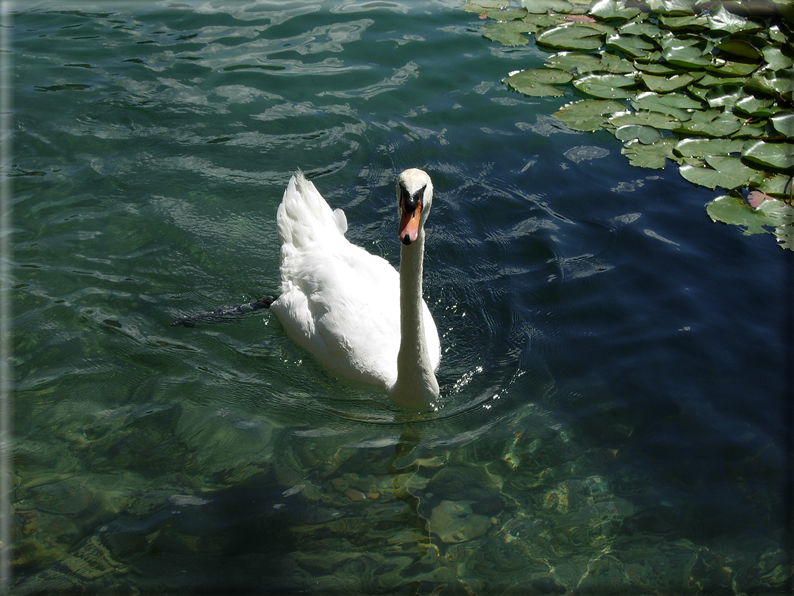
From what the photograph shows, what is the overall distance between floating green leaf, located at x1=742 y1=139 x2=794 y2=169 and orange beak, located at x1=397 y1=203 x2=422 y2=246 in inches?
177

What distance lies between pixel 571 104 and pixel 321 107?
308 cm

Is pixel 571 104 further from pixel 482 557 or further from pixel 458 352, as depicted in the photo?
pixel 482 557

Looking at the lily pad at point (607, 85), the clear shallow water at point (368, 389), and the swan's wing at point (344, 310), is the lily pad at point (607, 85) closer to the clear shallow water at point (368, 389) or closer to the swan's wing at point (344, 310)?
the clear shallow water at point (368, 389)

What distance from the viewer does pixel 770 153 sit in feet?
20.3

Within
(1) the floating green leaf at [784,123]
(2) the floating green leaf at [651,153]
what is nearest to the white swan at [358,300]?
(2) the floating green leaf at [651,153]

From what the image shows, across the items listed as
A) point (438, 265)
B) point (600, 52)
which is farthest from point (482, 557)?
point (600, 52)

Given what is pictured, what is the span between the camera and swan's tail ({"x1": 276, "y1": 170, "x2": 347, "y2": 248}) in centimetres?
547

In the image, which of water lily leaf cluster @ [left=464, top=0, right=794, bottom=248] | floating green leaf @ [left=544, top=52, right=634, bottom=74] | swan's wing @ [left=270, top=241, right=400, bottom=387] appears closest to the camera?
swan's wing @ [left=270, top=241, right=400, bottom=387]

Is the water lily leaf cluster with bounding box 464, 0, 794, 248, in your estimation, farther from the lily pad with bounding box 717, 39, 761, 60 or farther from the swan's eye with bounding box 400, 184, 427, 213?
the swan's eye with bounding box 400, 184, 427, 213

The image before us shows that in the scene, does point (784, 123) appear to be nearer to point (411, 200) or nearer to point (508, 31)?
point (508, 31)

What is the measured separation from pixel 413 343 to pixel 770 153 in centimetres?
455

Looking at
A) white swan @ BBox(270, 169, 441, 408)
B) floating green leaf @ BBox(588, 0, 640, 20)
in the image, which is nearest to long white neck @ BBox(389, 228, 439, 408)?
white swan @ BBox(270, 169, 441, 408)

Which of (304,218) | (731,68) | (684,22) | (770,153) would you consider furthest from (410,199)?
(684,22)

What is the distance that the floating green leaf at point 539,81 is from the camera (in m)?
7.79
